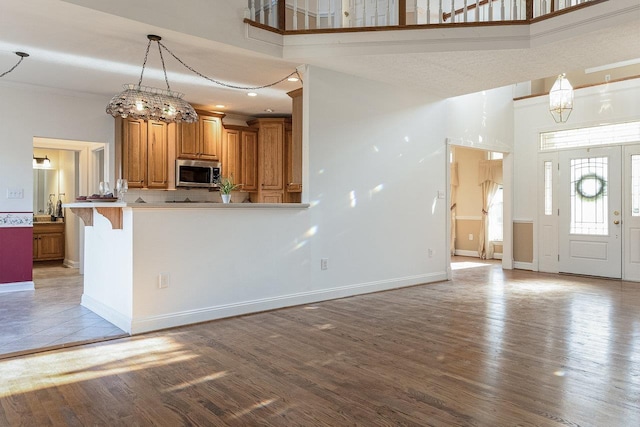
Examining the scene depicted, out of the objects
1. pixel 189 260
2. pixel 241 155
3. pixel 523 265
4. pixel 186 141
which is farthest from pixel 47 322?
pixel 523 265

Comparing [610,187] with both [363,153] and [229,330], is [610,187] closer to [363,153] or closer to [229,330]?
[363,153]

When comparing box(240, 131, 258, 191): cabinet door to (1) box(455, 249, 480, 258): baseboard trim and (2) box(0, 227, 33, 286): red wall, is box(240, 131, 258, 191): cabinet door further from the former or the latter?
(1) box(455, 249, 480, 258): baseboard trim

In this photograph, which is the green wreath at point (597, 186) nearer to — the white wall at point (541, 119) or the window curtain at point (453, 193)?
the white wall at point (541, 119)

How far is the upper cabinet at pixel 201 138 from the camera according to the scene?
22.5 ft

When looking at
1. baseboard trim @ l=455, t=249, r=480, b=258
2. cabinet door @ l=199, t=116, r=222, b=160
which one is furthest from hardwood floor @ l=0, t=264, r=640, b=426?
baseboard trim @ l=455, t=249, r=480, b=258

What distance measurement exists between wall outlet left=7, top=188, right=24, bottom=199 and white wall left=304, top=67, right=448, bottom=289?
3.83 m

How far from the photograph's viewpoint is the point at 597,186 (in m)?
6.87

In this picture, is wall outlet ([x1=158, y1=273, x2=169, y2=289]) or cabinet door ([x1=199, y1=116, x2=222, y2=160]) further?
cabinet door ([x1=199, y1=116, x2=222, y2=160])

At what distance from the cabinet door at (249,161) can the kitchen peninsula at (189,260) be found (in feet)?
10.2

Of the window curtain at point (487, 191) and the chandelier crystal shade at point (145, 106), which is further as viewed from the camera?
the window curtain at point (487, 191)

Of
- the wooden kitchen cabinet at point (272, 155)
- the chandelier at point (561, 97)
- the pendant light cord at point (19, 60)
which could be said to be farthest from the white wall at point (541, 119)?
the pendant light cord at point (19, 60)

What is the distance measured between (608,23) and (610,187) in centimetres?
361

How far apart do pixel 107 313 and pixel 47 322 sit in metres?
0.51

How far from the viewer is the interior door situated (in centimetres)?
668
